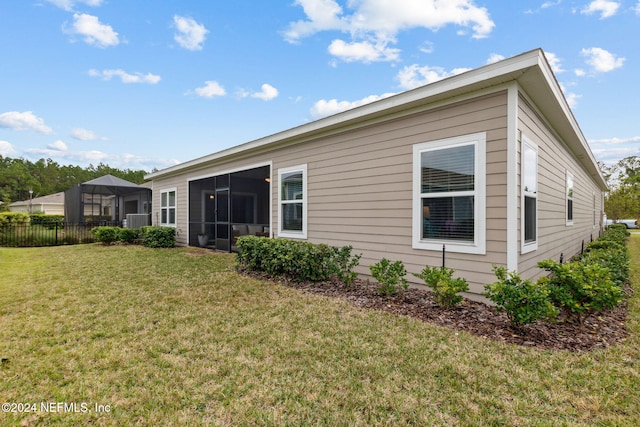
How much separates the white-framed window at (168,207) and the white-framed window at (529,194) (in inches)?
463

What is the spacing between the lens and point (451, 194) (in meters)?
4.23

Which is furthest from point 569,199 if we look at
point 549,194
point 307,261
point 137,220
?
point 137,220

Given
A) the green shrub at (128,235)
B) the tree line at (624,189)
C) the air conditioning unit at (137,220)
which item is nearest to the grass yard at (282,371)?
the green shrub at (128,235)

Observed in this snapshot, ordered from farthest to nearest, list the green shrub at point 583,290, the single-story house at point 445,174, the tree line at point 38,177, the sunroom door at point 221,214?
the tree line at point 38,177 < the sunroom door at point 221,214 < the single-story house at point 445,174 < the green shrub at point 583,290

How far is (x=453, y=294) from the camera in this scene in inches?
141

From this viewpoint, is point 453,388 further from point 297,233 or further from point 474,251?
point 297,233

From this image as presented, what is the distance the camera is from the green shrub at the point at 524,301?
284 cm

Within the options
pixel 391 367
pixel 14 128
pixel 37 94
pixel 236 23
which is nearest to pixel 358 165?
pixel 391 367

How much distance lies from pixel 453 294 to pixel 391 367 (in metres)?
1.60

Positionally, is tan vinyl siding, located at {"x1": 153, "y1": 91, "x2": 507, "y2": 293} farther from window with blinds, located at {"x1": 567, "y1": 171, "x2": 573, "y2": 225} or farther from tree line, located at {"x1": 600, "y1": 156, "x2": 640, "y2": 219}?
tree line, located at {"x1": 600, "y1": 156, "x2": 640, "y2": 219}

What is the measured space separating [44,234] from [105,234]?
113 inches

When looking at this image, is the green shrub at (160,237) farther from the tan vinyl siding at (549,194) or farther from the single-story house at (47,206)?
the single-story house at (47,206)

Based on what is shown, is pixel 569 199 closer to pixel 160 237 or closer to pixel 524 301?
pixel 524 301

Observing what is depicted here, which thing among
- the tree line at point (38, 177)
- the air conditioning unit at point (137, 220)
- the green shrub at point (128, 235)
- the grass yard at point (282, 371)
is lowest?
the grass yard at point (282, 371)
